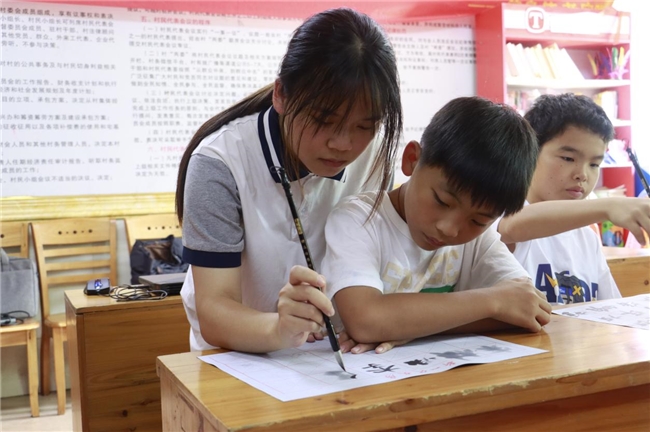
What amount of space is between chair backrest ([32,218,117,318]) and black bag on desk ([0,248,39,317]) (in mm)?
282

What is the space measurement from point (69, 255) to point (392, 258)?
9.37 feet

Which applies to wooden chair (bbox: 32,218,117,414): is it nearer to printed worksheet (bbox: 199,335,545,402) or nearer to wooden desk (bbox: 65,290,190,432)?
wooden desk (bbox: 65,290,190,432)

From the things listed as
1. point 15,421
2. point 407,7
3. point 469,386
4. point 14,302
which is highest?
point 407,7

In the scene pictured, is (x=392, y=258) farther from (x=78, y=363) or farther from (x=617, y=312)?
(x=78, y=363)

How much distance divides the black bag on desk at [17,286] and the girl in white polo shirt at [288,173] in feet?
7.09

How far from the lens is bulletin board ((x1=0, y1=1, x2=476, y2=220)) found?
11.3ft

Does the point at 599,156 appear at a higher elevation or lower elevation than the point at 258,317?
higher

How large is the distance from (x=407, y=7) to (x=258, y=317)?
3.86m

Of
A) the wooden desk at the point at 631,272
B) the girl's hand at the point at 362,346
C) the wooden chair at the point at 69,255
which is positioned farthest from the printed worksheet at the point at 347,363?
the wooden chair at the point at 69,255

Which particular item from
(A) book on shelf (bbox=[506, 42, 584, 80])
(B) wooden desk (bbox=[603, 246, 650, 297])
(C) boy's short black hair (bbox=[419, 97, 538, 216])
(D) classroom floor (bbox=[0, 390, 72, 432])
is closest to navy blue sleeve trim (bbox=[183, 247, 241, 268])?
(C) boy's short black hair (bbox=[419, 97, 538, 216])

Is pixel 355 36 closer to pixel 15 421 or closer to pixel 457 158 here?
pixel 457 158

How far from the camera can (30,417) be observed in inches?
120

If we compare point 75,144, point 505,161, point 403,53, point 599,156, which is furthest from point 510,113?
point 403,53

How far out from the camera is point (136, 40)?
3.68m
